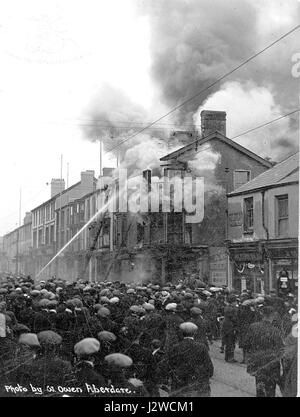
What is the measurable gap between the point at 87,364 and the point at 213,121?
4.64m

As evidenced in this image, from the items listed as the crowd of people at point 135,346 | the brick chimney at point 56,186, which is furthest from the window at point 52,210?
the crowd of people at point 135,346

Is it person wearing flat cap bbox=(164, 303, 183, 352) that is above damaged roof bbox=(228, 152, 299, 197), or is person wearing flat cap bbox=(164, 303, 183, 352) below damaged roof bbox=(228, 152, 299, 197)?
below

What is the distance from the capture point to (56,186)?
927cm

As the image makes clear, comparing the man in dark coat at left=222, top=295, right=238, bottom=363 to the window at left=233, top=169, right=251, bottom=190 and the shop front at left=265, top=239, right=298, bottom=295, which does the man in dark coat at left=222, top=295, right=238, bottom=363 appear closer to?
the shop front at left=265, top=239, right=298, bottom=295

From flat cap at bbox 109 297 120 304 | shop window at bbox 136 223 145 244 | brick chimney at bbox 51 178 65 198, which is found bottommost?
flat cap at bbox 109 297 120 304

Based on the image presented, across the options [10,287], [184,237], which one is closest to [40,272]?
[10,287]

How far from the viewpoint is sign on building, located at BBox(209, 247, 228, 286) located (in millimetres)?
10156

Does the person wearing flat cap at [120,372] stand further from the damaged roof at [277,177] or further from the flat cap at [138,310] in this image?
the damaged roof at [277,177]

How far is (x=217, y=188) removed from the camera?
31.9 ft

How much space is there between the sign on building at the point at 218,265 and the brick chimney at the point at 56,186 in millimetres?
3197

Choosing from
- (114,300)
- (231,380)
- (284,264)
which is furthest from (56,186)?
(231,380)

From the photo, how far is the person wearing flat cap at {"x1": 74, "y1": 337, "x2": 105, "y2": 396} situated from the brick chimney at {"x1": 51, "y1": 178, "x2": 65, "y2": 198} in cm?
368

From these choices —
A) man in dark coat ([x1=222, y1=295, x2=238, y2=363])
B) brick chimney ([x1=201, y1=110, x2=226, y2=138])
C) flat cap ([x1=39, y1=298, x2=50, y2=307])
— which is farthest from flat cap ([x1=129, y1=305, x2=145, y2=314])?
brick chimney ([x1=201, y1=110, x2=226, y2=138])

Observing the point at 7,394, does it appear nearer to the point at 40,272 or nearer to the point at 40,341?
the point at 40,341
